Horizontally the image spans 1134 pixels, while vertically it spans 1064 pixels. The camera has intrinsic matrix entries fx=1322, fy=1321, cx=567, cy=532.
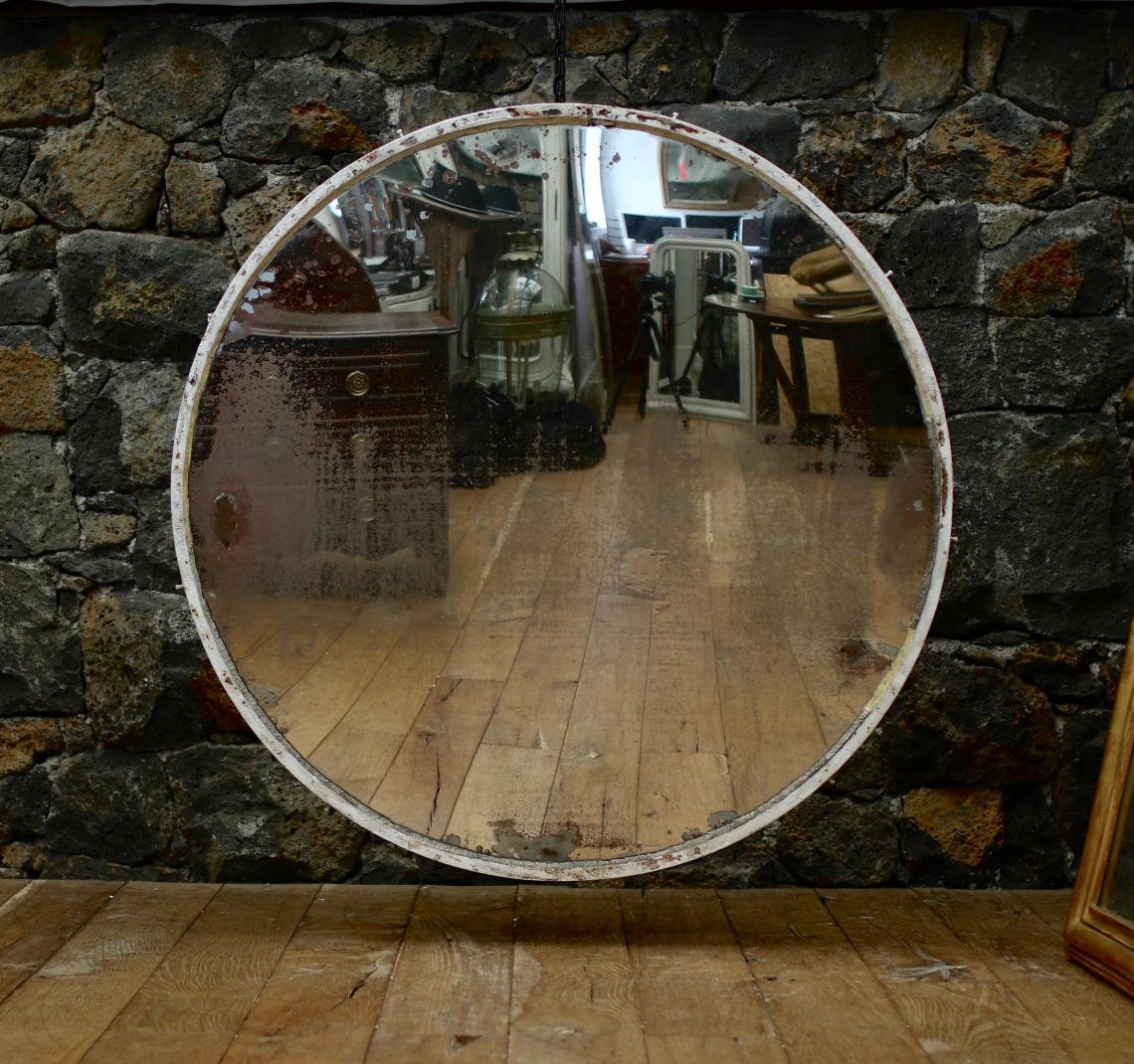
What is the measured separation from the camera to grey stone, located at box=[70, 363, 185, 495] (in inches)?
73.5

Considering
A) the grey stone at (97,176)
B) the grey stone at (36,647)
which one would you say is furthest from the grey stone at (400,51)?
the grey stone at (36,647)

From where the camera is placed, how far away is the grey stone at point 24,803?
1958 mm

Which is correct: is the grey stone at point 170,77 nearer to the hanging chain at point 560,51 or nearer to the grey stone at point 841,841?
the hanging chain at point 560,51

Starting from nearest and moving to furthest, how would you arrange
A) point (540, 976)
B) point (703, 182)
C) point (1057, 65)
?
point (703, 182) → point (540, 976) → point (1057, 65)

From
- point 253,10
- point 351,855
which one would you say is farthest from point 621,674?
point 253,10

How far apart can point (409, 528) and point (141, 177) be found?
69 centimetres

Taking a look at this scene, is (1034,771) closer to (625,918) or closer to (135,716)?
(625,918)

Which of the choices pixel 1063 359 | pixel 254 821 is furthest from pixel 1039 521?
pixel 254 821

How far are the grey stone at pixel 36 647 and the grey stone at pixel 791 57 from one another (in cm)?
119

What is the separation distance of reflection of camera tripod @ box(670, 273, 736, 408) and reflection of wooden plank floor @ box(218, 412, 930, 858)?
0.26 ft

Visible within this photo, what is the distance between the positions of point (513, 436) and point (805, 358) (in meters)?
0.35

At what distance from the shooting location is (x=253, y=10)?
5.93 ft

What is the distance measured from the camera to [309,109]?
5.95 ft

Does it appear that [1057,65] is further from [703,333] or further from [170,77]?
[170,77]
